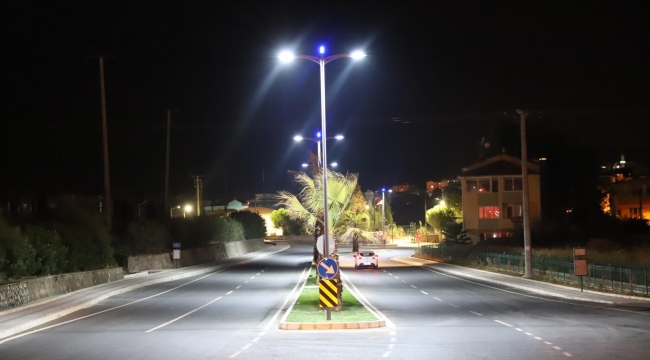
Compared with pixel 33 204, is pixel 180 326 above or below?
below

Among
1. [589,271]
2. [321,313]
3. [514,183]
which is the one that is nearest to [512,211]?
[514,183]

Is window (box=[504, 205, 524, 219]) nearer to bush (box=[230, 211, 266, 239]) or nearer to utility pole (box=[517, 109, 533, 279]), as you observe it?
bush (box=[230, 211, 266, 239])

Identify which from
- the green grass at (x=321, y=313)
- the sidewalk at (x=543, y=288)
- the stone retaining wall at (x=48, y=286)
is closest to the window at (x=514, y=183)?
the sidewalk at (x=543, y=288)

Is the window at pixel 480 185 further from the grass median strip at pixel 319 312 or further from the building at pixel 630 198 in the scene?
the grass median strip at pixel 319 312

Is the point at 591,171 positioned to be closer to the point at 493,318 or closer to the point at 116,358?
the point at 493,318

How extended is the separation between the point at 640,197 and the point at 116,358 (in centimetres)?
9328

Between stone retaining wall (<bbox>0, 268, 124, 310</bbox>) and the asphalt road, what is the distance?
2.56m

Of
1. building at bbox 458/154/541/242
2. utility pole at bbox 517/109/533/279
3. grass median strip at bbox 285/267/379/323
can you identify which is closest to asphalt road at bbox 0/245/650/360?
grass median strip at bbox 285/267/379/323

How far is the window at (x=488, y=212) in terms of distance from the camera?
8325 centimetres

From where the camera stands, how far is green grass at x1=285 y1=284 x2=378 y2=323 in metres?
21.5

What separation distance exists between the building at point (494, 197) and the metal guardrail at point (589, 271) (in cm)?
2529

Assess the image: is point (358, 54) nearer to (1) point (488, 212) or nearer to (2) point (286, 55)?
(2) point (286, 55)

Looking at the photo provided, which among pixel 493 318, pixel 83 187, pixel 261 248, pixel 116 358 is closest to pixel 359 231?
pixel 493 318

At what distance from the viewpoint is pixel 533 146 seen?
102m
